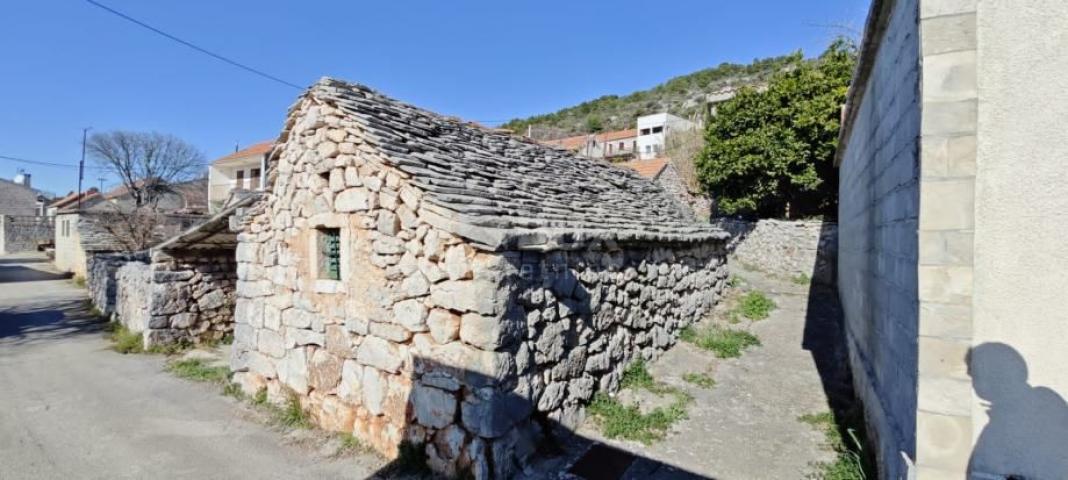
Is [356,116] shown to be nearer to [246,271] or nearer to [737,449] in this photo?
[246,271]

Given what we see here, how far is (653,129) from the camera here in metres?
38.7

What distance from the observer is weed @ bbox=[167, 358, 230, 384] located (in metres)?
7.42

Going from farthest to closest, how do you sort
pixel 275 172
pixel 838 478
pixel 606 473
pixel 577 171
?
pixel 577 171
pixel 275 172
pixel 606 473
pixel 838 478

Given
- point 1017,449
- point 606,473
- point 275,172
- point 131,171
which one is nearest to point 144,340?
point 275,172

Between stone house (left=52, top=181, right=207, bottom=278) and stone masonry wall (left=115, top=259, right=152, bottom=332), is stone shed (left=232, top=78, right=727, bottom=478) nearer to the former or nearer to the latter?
stone masonry wall (left=115, top=259, right=152, bottom=332)

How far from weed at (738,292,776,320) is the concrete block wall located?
5.17m

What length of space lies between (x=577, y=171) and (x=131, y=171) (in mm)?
39420

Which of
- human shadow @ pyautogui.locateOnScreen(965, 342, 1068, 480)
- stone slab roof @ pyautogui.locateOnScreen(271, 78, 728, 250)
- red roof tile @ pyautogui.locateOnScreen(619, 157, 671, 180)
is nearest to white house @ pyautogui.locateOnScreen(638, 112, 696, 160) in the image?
red roof tile @ pyautogui.locateOnScreen(619, 157, 671, 180)

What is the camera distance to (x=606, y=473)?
4355 mm

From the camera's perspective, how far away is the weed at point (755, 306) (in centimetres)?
977

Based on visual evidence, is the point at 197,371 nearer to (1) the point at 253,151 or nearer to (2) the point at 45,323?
(2) the point at 45,323

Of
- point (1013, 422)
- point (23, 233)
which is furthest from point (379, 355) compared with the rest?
point (23, 233)

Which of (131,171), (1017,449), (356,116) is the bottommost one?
(1017,449)

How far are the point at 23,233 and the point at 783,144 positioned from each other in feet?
151
